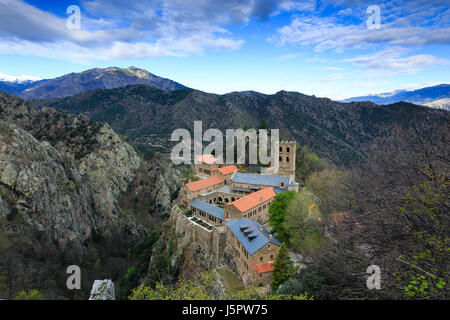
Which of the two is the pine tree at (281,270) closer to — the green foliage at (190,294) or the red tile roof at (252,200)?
the green foliage at (190,294)

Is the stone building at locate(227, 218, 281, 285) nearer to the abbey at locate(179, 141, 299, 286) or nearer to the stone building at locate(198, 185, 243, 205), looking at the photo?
the abbey at locate(179, 141, 299, 286)

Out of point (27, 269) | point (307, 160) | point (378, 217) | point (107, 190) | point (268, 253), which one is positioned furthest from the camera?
point (107, 190)

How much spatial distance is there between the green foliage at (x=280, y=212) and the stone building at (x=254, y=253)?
2.89 metres

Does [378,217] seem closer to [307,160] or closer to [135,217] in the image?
[307,160]

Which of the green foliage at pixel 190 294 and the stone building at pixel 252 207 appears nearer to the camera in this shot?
the green foliage at pixel 190 294

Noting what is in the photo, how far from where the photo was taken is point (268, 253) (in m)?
25.0

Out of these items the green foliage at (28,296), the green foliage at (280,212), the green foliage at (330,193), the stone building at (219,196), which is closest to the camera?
the green foliage at (28,296)

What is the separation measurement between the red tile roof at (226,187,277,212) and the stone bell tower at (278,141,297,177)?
350 inches

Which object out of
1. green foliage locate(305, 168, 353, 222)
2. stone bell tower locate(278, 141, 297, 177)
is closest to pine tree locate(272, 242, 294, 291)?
green foliage locate(305, 168, 353, 222)

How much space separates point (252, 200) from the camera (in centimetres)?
3488

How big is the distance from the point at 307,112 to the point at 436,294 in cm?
20470

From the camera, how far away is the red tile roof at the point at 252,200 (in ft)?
108

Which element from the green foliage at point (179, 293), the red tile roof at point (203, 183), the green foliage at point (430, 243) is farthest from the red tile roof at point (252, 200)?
the green foliage at point (430, 243)
